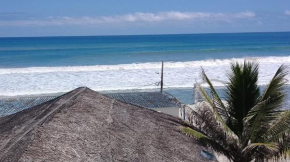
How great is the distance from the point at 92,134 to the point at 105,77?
21819mm

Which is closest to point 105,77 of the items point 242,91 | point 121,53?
point 242,91

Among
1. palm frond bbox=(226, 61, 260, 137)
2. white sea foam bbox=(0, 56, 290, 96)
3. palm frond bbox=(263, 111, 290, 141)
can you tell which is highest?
palm frond bbox=(226, 61, 260, 137)

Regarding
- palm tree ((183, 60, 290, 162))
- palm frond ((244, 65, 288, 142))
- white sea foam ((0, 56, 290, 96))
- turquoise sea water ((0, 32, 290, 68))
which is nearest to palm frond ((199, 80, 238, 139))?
palm tree ((183, 60, 290, 162))

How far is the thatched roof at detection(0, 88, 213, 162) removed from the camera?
A: 4.56 meters

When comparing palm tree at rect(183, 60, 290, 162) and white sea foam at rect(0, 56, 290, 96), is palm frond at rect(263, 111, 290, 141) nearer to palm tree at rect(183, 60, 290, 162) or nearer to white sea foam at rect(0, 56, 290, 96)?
palm tree at rect(183, 60, 290, 162)

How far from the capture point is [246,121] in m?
6.77

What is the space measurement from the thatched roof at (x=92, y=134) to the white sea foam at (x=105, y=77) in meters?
15.5

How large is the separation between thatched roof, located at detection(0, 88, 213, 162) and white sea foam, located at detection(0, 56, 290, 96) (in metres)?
15.5

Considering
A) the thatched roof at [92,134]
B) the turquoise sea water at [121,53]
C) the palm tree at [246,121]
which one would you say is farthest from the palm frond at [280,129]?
the turquoise sea water at [121,53]

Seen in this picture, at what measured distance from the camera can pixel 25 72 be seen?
2994cm

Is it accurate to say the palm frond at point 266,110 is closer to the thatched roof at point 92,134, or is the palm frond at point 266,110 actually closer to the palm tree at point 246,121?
the palm tree at point 246,121

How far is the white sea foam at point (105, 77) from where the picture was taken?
22859 millimetres

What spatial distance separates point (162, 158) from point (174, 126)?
1.49m

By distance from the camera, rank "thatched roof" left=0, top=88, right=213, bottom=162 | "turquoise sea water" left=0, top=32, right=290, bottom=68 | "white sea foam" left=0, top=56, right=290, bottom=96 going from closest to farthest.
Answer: "thatched roof" left=0, top=88, right=213, bottom=162
"white sea foam" left=0, top=56, right=290, bottom=96
"turquoise sea water" left=0, top=32, right=290, bottom=68
